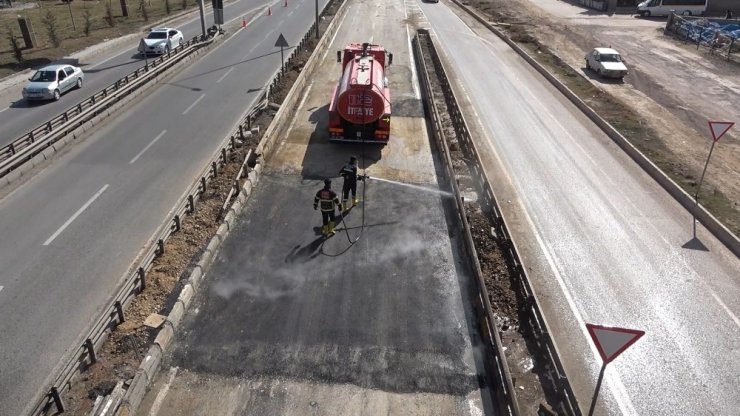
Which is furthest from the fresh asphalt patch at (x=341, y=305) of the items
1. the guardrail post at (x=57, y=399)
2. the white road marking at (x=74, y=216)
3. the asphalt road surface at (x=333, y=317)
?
the white road marking at (x=74, y=216)

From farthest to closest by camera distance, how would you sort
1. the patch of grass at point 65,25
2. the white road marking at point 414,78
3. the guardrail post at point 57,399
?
the patch of grass at point 65,25, the white road marking at point 414,78, the guardrail post at point 57,399

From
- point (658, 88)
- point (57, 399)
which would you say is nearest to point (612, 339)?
point (57, 399)

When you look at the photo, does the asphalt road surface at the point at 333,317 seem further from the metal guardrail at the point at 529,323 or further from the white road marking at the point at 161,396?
the metal guardrail at the point at 529,323

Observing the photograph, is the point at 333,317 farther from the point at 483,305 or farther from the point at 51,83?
the point at 51,83

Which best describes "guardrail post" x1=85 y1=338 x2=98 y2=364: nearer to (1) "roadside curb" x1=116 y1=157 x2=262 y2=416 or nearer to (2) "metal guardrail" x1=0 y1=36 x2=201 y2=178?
(1) "roadside curb" x1=116 y1=157 x2=262 y2=416

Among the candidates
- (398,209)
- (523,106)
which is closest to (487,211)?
(398,209)

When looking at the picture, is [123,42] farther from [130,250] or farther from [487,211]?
[487,211]
